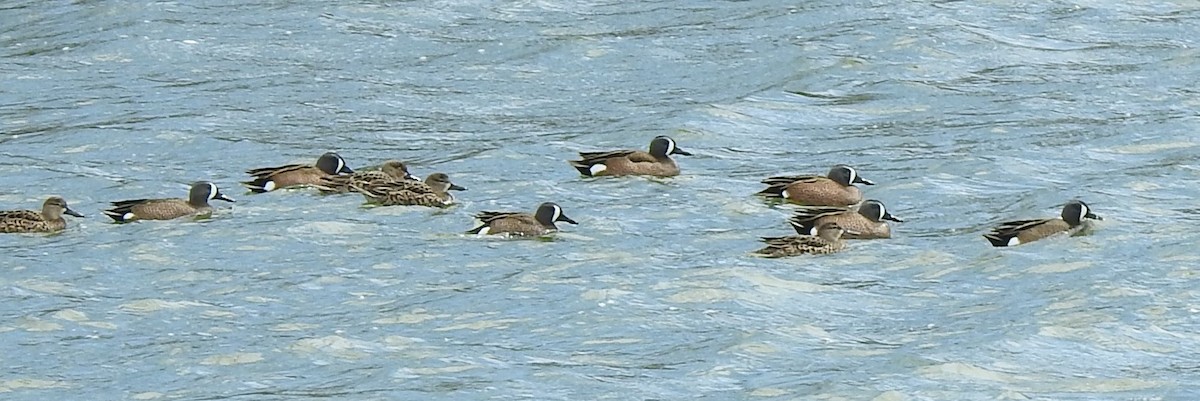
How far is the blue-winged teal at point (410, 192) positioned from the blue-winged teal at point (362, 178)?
6 centimetres

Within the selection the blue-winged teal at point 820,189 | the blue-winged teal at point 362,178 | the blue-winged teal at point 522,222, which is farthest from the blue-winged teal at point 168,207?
the blue-winged teal at point 820,189

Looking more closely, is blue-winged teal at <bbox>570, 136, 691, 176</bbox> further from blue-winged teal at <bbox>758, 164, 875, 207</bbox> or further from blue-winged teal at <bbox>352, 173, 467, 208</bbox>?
blue-winged teal at <bbox>352, 173, 467, 208</bbox>

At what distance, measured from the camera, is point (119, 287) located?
49.6 feet

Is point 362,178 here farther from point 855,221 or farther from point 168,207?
point 855,221

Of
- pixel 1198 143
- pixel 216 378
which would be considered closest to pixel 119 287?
pixel 216 378

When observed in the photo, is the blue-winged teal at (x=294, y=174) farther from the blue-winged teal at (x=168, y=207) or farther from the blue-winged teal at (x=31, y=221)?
the blue-winged teal at (x=31, y=221)

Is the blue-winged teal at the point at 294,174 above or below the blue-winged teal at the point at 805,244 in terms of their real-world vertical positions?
below

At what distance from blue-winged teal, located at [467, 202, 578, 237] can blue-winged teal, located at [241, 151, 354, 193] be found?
1.99 meters

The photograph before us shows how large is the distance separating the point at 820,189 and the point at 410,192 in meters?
2.88

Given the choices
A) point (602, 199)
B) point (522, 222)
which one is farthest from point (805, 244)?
point (602, 199)

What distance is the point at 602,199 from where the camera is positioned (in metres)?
17.8

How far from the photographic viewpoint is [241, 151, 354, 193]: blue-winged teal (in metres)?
18.0

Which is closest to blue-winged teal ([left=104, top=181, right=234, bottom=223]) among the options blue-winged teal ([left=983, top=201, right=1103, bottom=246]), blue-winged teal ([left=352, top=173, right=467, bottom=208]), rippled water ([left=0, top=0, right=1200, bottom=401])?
rippled water ([left=0, top=0, right=1200, bottom=401])

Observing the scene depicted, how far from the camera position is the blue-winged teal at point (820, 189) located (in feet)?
57.3
